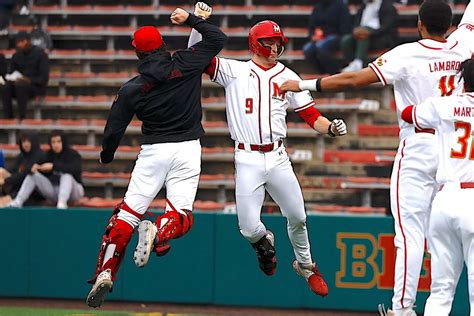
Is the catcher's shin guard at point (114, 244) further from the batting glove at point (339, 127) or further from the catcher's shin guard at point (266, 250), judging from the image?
the batting glove at point (339, 127)

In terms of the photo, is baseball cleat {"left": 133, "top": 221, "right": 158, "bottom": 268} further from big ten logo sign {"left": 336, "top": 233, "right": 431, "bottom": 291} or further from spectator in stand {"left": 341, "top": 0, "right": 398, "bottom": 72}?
spectator in stand {"left": 341, "top": 0, "right": 398, "bottom": 72}

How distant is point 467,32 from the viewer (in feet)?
29.6

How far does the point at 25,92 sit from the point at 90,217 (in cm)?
414

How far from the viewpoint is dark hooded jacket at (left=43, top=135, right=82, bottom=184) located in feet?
47.3

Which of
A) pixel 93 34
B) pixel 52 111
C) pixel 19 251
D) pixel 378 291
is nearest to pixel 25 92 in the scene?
pixel 52 111

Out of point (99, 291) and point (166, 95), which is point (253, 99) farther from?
point (99, 291)

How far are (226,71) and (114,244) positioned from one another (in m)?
1.79

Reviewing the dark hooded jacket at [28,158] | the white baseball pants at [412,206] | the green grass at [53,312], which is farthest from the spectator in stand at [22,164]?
the white baseball pants at [412,206]

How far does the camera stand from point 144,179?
9578mm

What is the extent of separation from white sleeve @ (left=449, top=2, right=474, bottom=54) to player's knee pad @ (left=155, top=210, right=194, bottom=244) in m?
2.70

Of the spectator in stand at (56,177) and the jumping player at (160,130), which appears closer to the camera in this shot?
the jumping player at (160,130)

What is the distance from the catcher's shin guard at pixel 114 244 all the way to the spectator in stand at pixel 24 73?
7.29 metres

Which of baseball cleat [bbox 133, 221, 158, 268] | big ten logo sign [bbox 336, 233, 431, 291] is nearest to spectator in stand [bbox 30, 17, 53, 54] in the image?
big ten logo sign [bbox 336, 233, 431, 291]

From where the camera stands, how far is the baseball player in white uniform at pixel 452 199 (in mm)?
Result: 7793
